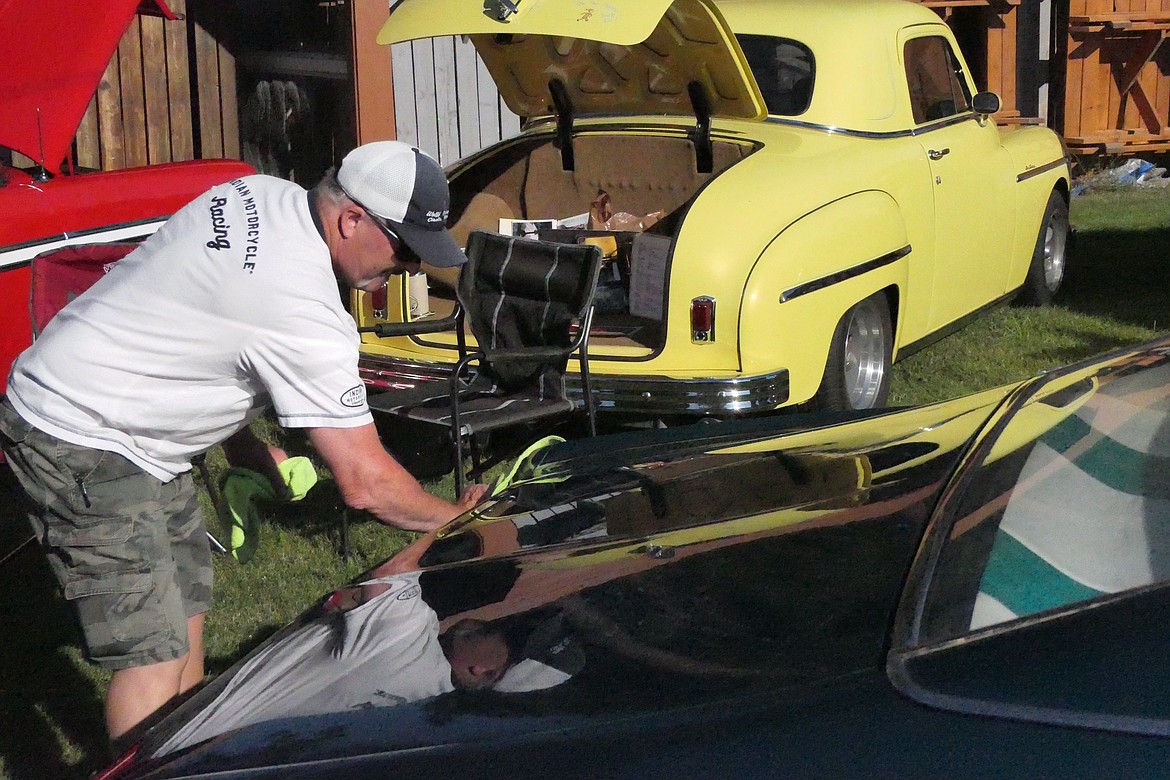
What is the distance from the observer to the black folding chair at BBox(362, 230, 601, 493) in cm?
469

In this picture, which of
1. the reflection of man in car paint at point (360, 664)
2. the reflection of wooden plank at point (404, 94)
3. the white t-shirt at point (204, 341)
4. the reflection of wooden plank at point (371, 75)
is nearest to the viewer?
the reflection of man in car paint at point (360, 664)

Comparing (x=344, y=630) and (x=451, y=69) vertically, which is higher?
(x=451, y=69)

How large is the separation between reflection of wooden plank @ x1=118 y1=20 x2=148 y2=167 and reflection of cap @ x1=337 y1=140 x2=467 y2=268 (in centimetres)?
745

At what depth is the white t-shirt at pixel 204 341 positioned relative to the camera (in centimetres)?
249

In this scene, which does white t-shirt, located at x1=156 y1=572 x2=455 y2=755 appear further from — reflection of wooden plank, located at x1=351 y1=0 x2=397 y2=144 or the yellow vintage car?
reflection of wooden plank, located at x1=351 y1=0 x2=397 y2=144

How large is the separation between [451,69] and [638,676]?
25.9 feet

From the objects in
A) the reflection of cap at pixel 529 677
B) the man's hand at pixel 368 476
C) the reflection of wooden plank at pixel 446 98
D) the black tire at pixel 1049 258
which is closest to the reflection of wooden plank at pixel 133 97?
the reflection of wooden plank at pixel 446 98

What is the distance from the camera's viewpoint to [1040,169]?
6980 millimetres

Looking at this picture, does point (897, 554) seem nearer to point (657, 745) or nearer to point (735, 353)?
point (657, 745)

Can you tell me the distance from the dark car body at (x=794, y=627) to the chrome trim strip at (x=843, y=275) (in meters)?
2.10

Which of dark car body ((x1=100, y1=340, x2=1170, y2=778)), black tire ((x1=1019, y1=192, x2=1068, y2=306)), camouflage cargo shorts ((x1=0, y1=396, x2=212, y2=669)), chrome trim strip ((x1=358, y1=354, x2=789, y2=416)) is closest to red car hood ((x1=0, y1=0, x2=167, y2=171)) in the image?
chrome trim strip ((x1=358, y1=354, x2=789, y2=416))

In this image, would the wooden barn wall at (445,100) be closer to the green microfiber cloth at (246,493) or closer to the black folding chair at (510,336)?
A: the black folding chair at (510,336)

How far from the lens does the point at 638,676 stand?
1777 millimetres

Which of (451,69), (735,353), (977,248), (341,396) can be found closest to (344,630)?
(341,396)
